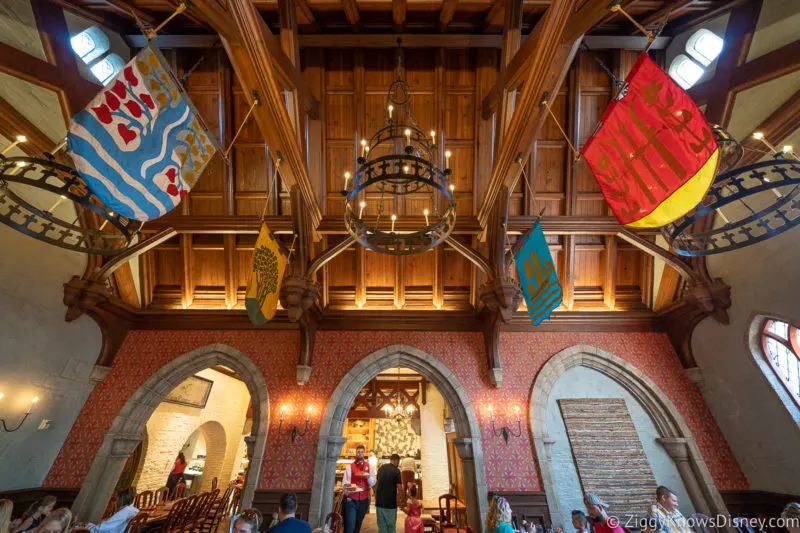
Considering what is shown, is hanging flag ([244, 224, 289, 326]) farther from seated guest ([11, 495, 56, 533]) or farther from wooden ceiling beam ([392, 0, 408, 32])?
wooden ceiling beam ([392, 0, 408, 32])

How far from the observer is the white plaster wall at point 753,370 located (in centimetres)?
479

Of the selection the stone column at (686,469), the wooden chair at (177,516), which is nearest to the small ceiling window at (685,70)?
the stone column at (686,469)

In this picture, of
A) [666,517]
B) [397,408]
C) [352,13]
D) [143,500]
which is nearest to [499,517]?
[666,517]

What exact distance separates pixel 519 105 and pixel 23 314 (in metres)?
7.92

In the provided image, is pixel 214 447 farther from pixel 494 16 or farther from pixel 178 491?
pixel 494 16

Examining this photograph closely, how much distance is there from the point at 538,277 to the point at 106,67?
7237 mm

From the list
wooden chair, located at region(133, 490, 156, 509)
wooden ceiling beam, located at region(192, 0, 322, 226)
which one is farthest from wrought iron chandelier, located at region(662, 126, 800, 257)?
wooden chair, located at region(133, 490, 156, 509)

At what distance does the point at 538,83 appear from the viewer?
3.76m

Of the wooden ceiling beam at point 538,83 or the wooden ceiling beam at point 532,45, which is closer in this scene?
the wooden ceiling beam at point 532,45

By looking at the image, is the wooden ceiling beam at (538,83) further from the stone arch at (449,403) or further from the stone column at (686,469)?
the stone column at (686,469)

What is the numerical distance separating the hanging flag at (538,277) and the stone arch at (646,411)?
10.6 ft

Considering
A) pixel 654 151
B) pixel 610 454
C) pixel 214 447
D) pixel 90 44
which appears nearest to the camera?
pixel 654 151

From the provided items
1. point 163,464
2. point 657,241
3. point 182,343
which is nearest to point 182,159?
point 182,343

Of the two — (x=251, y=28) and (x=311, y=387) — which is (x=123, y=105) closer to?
(x=251, y=28)
